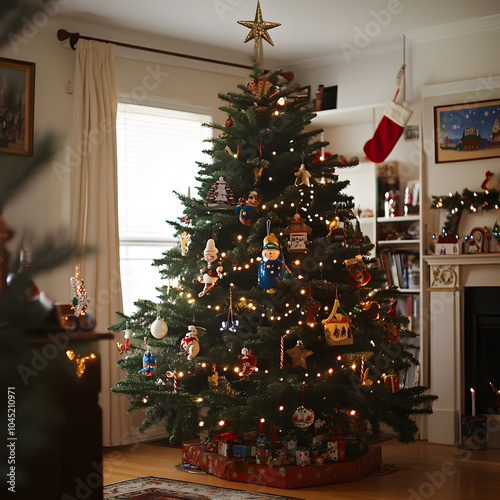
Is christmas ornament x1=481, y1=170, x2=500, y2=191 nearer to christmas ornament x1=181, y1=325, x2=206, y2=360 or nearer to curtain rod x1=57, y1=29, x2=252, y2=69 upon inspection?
curtain rod x1=57, y1=29, x2=252, y2=69

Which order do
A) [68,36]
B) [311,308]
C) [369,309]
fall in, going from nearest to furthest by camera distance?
[311,308] < [369,309] < [68,36]

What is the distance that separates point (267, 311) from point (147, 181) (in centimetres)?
179

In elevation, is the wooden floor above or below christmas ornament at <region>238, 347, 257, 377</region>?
below

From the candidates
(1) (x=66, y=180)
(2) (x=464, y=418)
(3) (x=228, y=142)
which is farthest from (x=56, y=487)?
(2) (x=464, y=418)

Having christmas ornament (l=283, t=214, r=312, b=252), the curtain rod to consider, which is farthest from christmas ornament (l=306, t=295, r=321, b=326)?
the curtain rod

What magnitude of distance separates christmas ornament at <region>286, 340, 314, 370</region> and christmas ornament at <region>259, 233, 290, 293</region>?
35 centimetres

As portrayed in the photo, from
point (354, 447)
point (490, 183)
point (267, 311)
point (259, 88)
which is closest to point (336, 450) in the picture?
A: point (354, 447)

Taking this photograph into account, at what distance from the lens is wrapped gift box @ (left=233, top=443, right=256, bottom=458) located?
3.94 m

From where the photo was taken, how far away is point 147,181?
5207mm

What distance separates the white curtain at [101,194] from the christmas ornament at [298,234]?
144cm

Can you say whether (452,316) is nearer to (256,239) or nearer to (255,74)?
(256,239)

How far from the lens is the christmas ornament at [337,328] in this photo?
373 centimetres

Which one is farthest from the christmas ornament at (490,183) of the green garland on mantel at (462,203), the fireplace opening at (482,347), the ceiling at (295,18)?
the ceiling at (295,18)

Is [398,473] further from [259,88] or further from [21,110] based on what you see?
[21,110]
